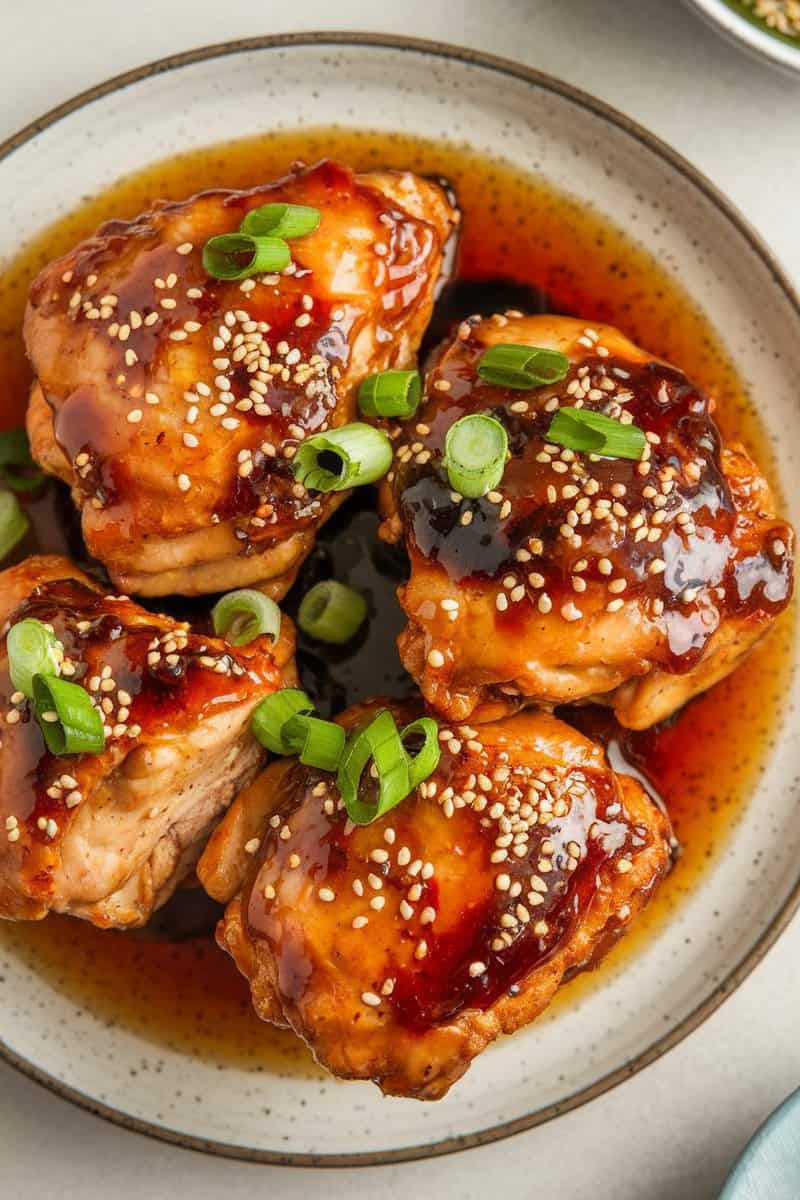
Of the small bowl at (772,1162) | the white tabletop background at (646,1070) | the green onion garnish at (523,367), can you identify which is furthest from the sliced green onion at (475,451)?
the small bowl at (772,1162)

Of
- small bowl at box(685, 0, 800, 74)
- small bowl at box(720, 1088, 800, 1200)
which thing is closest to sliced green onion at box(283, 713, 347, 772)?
small bowl at box(720, 1088, 800, 1200)

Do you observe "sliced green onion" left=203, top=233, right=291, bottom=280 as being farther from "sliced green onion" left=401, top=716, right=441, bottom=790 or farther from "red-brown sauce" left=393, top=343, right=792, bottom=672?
"sliced green onion" left=401, top=716, right=441, bottom=790

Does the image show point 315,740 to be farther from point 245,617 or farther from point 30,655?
point 30,655

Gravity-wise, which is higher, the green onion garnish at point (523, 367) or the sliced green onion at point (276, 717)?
the green onion garnish at point (523, 367)

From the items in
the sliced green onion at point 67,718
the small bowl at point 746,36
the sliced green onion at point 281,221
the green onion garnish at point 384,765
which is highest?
the small bowl at point 746,36

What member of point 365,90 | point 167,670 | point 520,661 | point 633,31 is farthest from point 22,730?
point 633,31

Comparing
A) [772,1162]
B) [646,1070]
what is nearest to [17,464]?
[646,1070]

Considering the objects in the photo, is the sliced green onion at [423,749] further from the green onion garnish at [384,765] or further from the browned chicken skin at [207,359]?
the browned chicken skin at [207,359]
